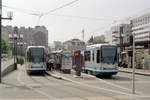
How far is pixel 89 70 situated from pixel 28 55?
269 inches

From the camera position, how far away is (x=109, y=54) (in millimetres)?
23844

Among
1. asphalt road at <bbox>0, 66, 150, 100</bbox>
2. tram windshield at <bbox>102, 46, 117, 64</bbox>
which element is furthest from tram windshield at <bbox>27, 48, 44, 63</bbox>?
asphalt road at <bbox>0, 66, 150, 100</bbox>

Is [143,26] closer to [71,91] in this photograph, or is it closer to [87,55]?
[87,55]

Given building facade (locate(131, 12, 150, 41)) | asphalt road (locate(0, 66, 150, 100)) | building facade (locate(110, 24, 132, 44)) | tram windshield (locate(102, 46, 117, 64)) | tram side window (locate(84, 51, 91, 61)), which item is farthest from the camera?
building facade (locate(131, 12, 150, 41))

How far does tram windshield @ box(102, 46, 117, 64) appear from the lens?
2370cm

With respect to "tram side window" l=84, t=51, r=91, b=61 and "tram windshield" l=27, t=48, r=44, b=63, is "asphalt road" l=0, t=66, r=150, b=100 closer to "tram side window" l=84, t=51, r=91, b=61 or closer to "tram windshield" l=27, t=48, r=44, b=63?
"tram side window" l=84, t=51, r=91, b=61

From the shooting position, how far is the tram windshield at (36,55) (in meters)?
27.8

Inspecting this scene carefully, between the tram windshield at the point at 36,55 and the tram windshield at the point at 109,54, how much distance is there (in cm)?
767

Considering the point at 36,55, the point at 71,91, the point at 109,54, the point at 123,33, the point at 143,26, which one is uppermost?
the point at 143,26

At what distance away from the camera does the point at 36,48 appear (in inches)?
1105

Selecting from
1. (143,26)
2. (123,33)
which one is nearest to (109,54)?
(123,33)

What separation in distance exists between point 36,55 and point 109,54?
8.47 m

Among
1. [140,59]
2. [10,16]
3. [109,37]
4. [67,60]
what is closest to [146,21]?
[109,37]

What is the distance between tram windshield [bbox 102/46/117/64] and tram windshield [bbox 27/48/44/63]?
7.67 m
